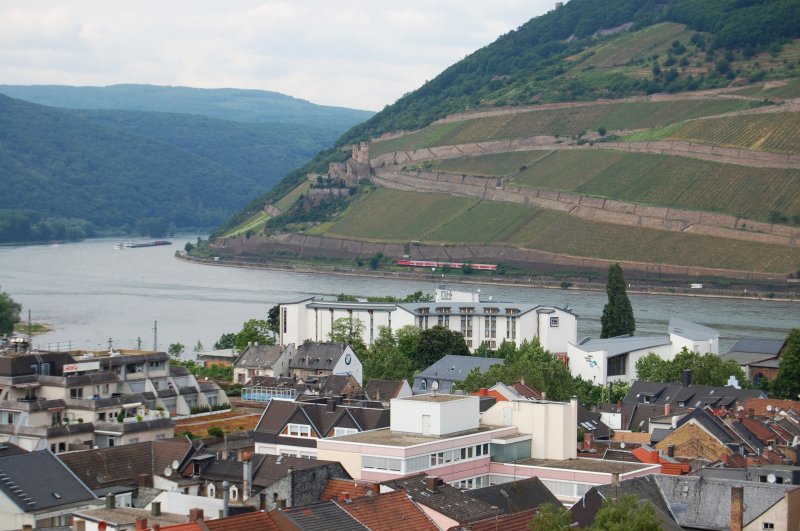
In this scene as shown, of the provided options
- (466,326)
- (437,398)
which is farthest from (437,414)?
(466,326)

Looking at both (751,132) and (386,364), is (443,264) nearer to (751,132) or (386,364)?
(751,132)

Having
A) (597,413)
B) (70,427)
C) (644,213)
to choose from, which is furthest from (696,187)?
(70,427)

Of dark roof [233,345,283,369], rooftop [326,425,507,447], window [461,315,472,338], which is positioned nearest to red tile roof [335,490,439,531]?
rooftop [326,425,507,447]

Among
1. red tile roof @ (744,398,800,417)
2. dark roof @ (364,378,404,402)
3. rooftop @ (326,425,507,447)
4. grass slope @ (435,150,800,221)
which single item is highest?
grass slope @ (435,150,800,221)

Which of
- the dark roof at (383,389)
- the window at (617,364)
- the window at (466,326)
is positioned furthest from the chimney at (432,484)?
the window at (466,326)

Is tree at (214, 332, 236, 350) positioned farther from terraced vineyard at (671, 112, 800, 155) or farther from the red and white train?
terraced vineyard at (671, 112, 800, 155)

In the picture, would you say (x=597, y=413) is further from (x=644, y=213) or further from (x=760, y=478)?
(x=644, y=213)

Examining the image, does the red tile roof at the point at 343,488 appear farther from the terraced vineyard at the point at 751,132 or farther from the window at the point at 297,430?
the terraced vineyard at the point at 751,132
